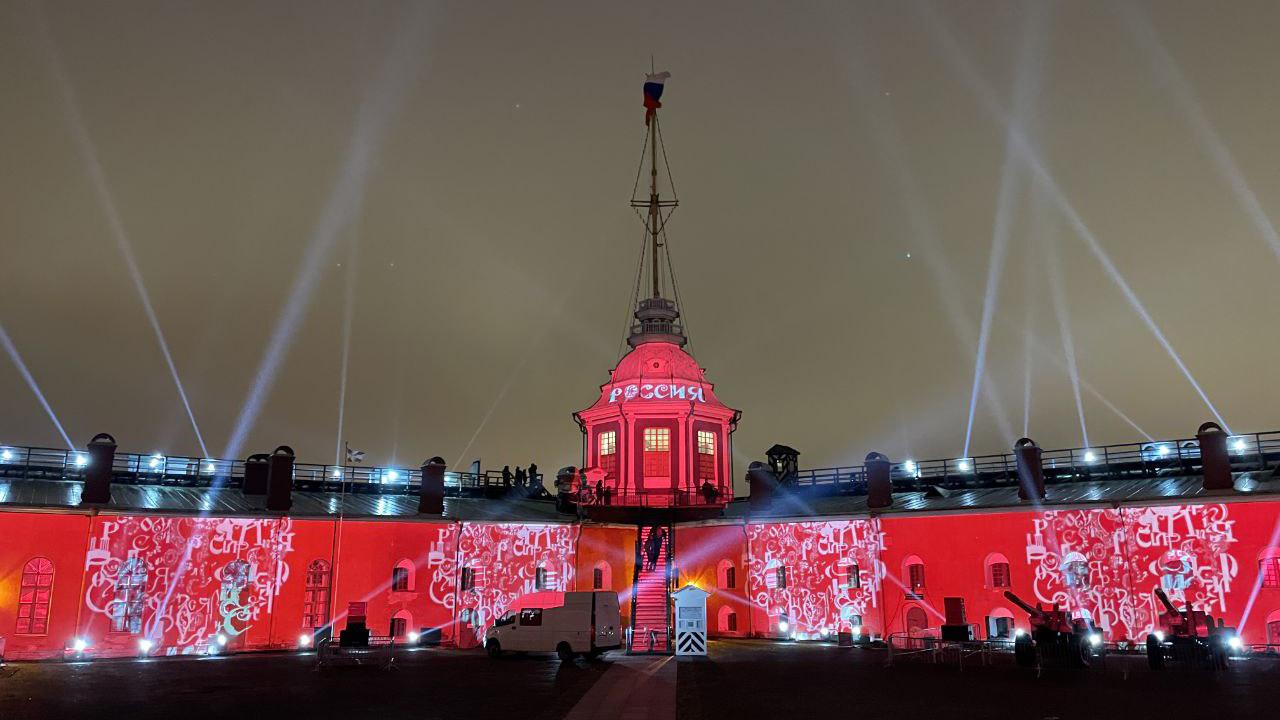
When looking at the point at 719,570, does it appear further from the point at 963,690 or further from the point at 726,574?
the point at 963,690

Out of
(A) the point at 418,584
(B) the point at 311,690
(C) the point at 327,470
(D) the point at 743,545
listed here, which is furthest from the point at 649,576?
(B) the point at 311,690

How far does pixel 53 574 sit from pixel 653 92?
122ft

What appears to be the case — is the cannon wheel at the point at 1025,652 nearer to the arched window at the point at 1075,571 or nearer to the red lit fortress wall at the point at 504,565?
the arched window at the point at 1075,571

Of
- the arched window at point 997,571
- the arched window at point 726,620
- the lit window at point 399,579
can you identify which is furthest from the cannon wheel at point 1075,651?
the lit window at point 399,579

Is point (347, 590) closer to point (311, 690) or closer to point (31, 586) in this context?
point (31, 586)

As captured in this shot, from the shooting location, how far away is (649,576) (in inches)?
1569

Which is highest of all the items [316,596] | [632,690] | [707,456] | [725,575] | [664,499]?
[707,456]

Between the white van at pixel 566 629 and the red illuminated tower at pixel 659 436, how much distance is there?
9.97m

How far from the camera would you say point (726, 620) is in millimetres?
40375

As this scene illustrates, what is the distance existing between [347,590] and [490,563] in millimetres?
5928

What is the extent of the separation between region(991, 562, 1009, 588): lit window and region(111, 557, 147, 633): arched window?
31.0 meters

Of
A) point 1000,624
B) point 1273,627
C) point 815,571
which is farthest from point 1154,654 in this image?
point 815,571

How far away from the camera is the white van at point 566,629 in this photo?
29.6 meters

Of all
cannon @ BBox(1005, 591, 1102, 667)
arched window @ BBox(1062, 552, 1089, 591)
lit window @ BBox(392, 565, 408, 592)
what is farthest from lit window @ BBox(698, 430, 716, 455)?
cannon @ BBox(1005, 591, 1102, 667)
